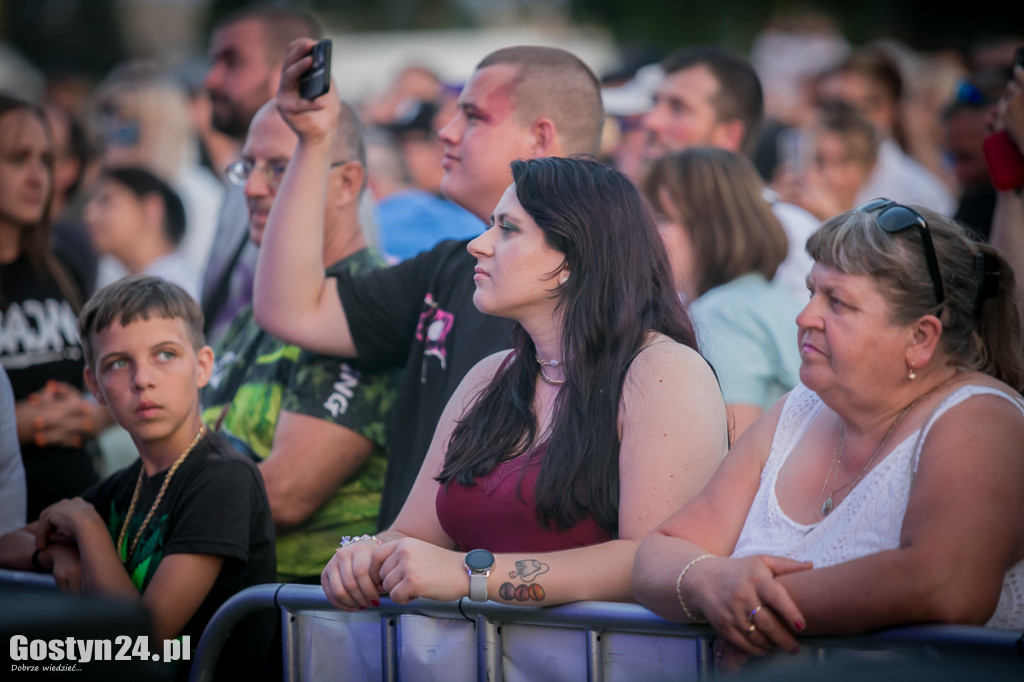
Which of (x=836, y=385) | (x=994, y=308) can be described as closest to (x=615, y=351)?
(x=836, y=385)

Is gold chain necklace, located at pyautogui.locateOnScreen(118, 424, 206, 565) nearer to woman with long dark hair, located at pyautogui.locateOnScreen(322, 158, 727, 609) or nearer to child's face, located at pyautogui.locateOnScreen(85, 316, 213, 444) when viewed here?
child's face, located at pyautogui.locateOnScreen(85, 316, 213, 444)

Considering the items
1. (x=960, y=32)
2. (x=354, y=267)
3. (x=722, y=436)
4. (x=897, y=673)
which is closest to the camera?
(x=897, y=673)

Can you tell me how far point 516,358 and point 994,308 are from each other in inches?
50.2

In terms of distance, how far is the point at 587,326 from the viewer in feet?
9.83

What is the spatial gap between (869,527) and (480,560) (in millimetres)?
896

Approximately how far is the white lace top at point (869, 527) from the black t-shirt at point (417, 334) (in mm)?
1152

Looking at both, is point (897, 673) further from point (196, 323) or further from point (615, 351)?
point (196, 323)

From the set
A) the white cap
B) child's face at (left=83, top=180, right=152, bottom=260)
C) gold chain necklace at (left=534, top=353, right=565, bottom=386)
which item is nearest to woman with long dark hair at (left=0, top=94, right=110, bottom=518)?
child's face at (left=83, top=180, right=152, bottom=260)

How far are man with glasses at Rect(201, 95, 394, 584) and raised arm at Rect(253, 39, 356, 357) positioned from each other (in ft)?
0.65

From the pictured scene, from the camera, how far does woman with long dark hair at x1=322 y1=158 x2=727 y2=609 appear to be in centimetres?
269

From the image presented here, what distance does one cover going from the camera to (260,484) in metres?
3.37

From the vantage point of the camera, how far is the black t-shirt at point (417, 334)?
362 centimetres

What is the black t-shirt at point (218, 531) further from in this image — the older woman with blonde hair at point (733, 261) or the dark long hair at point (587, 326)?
the older woman with blonde hair at point (733, 261)

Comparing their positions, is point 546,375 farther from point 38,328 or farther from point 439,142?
point 38,328
